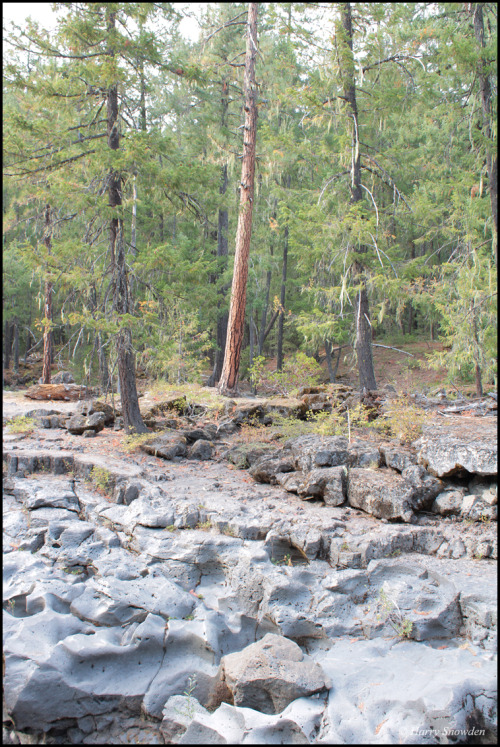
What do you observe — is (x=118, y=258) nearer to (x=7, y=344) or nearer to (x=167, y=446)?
(x=167, y=446)

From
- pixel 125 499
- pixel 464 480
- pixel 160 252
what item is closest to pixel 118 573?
pixel 125 499

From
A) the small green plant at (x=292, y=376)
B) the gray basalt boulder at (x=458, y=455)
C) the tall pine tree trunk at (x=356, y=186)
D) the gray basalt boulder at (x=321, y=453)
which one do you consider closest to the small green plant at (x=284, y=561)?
the gray basalt boulder at (x=321, y=453)

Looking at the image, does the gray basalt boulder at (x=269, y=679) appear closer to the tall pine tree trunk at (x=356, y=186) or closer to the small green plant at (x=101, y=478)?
the small green plant at (x=101, y=478)

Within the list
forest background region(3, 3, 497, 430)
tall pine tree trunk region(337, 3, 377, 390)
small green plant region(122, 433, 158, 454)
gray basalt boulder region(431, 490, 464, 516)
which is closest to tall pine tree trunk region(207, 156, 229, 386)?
forest background region(3, 3, 497, 430)

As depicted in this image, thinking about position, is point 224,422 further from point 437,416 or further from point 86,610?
point 86,610

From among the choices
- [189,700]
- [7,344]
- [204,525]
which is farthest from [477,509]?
[7,344]

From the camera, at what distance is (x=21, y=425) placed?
9359 millimetres

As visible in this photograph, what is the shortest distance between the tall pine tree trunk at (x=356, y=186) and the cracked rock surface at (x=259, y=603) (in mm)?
5331

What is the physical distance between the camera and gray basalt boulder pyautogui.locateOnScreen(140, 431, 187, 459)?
8227mm

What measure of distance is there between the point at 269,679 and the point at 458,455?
345 centimetres

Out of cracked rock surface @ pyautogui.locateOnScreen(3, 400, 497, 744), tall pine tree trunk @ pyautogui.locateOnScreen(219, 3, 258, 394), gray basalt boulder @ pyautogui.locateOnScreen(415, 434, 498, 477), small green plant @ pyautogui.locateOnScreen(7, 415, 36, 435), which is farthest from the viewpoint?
tall pine tree trunk @ pyautogui.locateOnScreen(219, 3, 258, 394)

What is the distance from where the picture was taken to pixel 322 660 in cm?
391

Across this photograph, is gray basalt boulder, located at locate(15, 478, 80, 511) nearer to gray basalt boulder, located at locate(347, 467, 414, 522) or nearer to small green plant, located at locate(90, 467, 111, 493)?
small green plant, located at locate(90, 467, 111, 493)

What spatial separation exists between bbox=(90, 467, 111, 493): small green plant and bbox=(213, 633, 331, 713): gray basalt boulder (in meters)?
3.77
